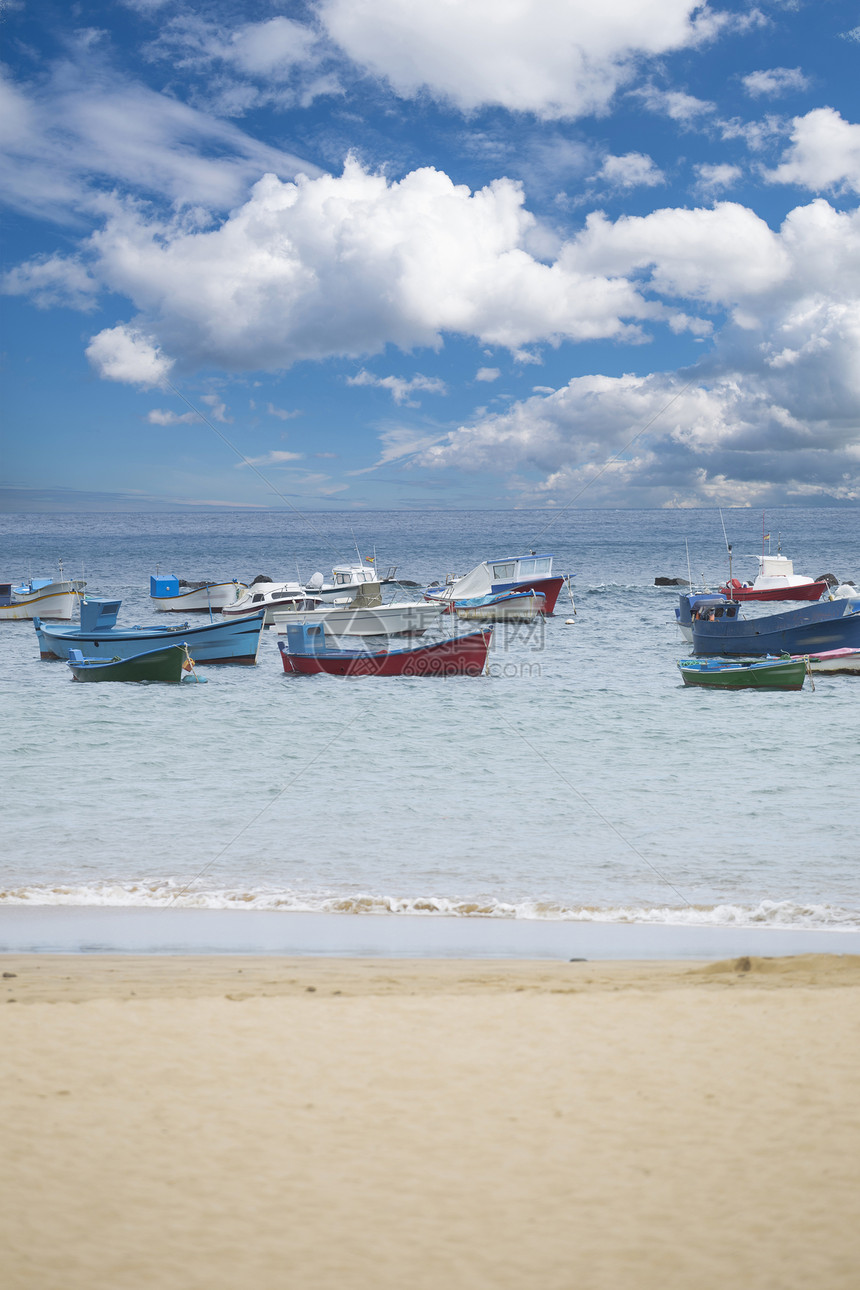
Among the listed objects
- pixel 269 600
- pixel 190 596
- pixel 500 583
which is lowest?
pixel 269 600

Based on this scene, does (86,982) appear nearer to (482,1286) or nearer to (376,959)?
(376,959)

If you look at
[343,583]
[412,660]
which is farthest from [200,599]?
[412,660]

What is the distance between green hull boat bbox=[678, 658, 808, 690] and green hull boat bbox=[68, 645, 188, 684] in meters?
16.2

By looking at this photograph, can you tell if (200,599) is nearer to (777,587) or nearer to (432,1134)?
(777,587)

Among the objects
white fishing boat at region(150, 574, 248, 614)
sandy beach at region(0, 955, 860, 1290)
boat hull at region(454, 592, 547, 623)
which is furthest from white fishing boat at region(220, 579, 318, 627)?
sandy beach at region(0, 955, 860, 1290)

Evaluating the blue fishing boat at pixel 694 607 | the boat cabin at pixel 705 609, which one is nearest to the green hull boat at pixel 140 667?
the boat cabin at pixel 705 609

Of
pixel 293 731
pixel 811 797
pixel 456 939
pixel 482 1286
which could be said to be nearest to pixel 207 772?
pixel 293 731

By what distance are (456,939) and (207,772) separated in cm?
946

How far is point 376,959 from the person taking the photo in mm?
8398

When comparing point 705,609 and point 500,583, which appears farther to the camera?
point 500,583

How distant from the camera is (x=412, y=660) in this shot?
27609mm

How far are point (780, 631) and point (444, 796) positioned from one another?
17.8 meters

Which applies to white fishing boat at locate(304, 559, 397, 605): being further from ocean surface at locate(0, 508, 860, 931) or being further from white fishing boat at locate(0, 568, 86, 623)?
white fishing boat at locate(0, 568, 86, 623)

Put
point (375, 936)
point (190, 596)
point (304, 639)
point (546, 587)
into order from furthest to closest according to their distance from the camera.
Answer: point (190, 596)
point (546, 587)
point (304, 639)
point (375, 936)
